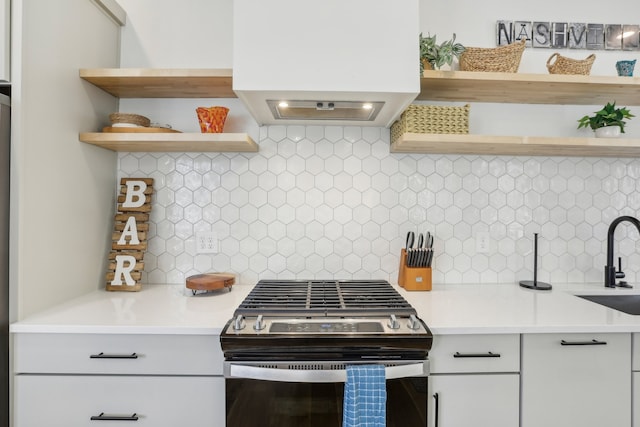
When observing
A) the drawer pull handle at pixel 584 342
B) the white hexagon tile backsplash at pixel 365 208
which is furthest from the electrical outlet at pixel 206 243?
the drawer pull handle at pixel 584 342

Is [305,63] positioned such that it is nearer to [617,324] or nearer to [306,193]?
[306,193]

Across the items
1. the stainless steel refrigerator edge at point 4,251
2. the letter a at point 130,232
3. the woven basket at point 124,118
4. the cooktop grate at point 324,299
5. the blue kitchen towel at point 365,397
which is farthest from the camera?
the letter a at point 130,232

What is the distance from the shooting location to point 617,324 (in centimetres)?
140

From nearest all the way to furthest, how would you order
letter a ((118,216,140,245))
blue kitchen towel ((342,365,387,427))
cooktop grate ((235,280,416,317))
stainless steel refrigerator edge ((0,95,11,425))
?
blue kitchen towel ((342,365,387,427)) → stainless steel refrigerator edge ((0,95,11,425)) → cooktop grate ((235,280,416,317)) → letter a ((118,216,140,245))

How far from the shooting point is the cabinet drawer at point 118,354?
4.50 feet

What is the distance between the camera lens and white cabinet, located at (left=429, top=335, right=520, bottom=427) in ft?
4.59

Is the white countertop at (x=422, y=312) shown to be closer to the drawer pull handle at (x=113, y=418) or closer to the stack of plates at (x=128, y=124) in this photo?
the drawer pull handle at (x=113, y=418)

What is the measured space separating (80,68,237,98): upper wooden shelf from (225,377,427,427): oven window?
1269 millimetres

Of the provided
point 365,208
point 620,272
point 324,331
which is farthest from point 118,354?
point 620,272

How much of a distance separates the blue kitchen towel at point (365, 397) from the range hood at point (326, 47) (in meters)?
1.00

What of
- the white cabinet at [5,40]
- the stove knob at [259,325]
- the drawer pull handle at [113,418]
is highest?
the white cabinet at [5,40]

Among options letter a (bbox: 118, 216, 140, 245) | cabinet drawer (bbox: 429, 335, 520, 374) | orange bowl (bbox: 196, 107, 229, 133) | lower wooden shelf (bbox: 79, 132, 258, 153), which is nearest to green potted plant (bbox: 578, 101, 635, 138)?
cabinet drawer (bbox: 429, 335, 520, 374)

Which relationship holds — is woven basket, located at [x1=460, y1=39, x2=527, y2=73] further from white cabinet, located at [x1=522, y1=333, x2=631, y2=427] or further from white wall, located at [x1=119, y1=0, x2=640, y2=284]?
white cabinet, located at [x1=522, y1=333, x2=631, y2=427]

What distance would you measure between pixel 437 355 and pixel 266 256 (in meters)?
1.02
